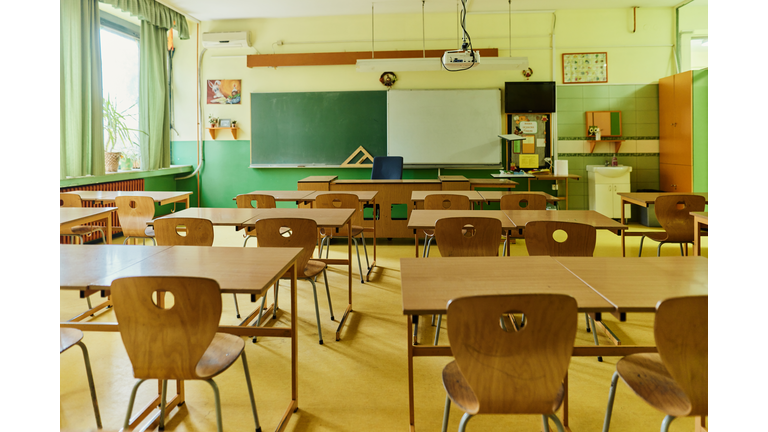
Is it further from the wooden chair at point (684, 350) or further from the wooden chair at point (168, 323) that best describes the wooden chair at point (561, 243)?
the wooden chair at point (168, 323)

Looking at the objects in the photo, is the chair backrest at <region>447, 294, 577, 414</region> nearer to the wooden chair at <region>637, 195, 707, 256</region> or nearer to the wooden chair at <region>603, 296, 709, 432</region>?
the wooden chair at <region>603, 296, 709, 432</region>

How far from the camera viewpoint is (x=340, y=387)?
7.82 feet

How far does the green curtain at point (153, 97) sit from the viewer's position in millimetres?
6895

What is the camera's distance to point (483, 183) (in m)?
5.96

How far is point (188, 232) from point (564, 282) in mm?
A: 2263

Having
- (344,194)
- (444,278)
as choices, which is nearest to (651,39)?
(344,194)

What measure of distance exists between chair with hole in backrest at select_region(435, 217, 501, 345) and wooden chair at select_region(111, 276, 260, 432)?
1.63 metres

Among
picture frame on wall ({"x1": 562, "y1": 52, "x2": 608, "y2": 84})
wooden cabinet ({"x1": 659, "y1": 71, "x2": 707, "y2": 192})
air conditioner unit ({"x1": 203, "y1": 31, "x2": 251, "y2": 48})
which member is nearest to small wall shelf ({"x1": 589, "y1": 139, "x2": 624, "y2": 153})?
wooden cabinet ({"x1": 659, "y1": 71, "x2": 707, "y2": 192})

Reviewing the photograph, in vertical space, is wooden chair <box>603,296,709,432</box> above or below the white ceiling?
below

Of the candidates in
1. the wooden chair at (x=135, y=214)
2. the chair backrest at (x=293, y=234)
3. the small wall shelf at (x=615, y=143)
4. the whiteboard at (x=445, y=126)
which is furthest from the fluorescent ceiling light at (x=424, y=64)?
the chair backrest at (x=293, y=234)

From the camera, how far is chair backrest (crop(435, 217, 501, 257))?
9.48ft
